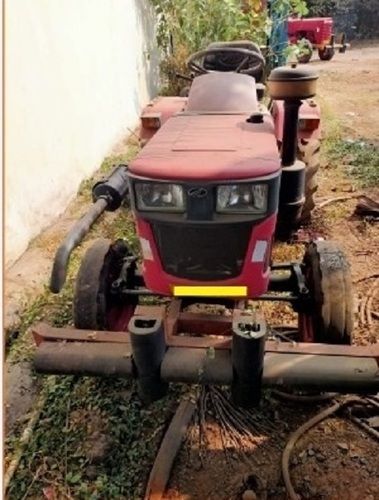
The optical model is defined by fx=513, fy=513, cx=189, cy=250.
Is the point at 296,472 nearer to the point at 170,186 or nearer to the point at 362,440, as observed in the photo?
the point at 362,440

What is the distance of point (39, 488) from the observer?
209 centimetres

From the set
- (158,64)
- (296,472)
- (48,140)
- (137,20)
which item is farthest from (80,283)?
(158,64)

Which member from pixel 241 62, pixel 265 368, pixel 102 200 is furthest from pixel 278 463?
pixel 241 62

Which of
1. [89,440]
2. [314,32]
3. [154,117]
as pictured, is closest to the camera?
[89,440]

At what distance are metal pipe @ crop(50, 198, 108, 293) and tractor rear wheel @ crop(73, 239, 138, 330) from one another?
11 cm

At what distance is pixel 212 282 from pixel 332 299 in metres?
0.57

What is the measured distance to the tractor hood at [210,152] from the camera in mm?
2016

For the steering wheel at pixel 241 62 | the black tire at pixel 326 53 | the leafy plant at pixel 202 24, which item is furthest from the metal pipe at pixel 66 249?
the black tire at pixel 326 53

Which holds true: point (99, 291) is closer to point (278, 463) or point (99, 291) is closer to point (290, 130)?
point (278, 463)

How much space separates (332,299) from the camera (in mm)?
2342

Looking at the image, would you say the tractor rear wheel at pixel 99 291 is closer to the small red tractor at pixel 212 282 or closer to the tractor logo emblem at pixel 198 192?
the small red tractor at pixel 212 282

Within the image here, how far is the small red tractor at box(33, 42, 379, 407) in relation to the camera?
192 centimetres

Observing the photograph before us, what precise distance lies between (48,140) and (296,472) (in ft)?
10.7

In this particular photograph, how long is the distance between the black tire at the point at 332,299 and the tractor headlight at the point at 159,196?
79cm
